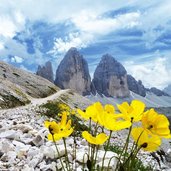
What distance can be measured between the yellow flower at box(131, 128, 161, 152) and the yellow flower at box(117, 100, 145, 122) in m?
0.12

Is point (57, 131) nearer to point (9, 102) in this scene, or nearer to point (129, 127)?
point (129, 127)

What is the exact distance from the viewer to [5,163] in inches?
359

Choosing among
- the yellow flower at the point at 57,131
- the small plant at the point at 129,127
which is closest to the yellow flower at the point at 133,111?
the small plant at the point at 129,127

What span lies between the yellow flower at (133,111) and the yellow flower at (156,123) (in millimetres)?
174

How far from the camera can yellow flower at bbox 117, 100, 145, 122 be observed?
3645 millimetres

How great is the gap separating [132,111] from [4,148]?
6907 mm

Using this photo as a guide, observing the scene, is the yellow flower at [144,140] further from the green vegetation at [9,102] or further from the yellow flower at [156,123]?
the green vegetation at [9,102]

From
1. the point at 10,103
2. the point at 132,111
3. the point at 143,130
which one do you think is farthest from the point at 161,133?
the point at 10,103

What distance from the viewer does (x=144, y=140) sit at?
3691 millimetres

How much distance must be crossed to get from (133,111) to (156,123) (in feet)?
1.24

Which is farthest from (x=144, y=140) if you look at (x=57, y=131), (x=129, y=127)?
(x=57, y=131)

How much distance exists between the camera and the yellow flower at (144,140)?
3.61 m

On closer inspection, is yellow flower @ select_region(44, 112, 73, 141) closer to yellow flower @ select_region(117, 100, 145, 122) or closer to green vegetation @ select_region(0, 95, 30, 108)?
yellow flower @ select_region(117, 100, 145, 122)

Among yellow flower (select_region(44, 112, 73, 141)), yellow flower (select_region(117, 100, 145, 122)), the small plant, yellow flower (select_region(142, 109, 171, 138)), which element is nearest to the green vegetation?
yellow flower (select_region(44, 112, 73, 141))
